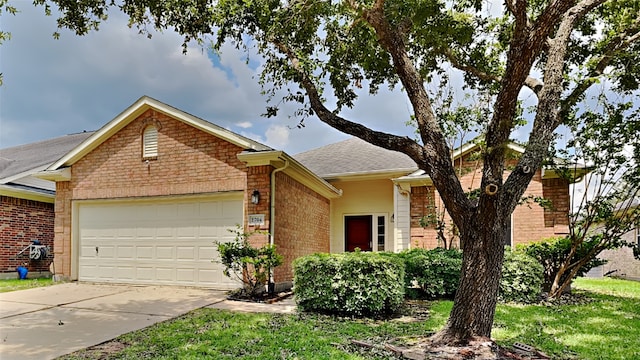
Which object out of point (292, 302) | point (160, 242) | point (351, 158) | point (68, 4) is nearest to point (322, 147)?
point (351, 158)

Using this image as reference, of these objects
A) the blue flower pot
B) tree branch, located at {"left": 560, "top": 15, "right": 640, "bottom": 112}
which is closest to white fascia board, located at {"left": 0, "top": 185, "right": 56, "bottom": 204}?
the blue flower pot

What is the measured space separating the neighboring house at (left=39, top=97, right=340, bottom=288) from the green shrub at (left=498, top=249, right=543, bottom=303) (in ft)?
16.3

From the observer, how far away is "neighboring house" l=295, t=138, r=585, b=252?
1138cm

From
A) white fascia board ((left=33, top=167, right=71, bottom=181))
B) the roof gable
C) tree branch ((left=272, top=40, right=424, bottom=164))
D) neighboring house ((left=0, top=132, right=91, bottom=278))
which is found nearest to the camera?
tree branch ((left=272, top=40, right=424, bottom=164))

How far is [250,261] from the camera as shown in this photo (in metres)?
8.47

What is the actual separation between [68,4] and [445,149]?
6880 millimetres

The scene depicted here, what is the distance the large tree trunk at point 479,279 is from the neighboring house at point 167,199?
5.21m

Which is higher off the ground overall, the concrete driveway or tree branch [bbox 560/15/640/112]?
tree branch [bbox 560/15/640/112]

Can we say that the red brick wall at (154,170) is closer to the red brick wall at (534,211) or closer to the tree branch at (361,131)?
the tree branch at (361,131)

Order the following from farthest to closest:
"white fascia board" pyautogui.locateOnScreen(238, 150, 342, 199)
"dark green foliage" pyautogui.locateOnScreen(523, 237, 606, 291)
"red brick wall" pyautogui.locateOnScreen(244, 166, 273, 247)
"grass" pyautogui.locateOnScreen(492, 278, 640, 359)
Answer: "red brick wall" pyautogui.locateOnScreen(244, 166, 273, 247)
"white fascia board" pyautogui.locateOnScreen(238, 150, 342, 199)
"dark green foliage" pyautogui.locateOnScreen(523, 237, 606, 291)
"grass" pyautogui.locateOnScreen(492, 278, 640, 359)

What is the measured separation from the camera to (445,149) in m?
5.18

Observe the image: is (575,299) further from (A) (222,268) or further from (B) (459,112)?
(A) (222,268)

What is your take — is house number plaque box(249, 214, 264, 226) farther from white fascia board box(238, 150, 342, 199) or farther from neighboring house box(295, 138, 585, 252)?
neighboring house box(295, 138, 585, 252)

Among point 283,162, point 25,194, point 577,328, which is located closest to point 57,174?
point 25,194
